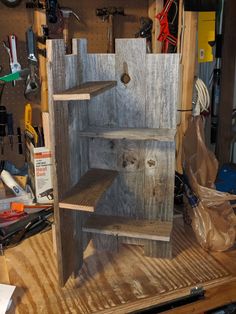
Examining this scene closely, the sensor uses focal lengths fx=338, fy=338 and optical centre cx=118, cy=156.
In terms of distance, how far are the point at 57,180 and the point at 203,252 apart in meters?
0.59

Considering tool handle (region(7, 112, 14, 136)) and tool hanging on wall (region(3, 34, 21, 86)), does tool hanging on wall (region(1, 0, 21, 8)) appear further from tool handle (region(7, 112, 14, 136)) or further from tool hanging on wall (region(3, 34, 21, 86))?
tool handle (region(7, 112, 14, 136))

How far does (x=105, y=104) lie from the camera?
3.72ft

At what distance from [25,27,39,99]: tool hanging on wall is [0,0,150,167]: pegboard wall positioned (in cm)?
6

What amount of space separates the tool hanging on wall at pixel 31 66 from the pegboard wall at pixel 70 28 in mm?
61

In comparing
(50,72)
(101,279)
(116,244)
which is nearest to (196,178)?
(116,244)

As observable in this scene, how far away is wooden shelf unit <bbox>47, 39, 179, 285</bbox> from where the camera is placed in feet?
3.13

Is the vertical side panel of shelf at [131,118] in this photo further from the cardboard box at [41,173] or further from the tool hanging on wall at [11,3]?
the tool hanging on wall at [11,3]

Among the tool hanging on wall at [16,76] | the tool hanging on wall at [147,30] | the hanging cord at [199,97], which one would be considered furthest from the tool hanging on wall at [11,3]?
the hanging cord at [199,97]

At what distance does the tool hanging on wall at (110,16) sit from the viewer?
1.68 m

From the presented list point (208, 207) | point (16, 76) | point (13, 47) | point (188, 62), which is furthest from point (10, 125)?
point (208, 207)

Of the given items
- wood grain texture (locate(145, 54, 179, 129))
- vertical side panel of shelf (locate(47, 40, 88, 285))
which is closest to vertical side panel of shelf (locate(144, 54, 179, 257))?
wood grain texture (locate(145, 54, 179, 129))

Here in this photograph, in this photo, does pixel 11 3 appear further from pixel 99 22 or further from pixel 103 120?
pixel 103 120

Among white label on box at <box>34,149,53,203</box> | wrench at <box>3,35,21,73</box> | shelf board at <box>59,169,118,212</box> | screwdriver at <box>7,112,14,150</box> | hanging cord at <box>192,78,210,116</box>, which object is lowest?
white label on box at <box>34,149,53,203</box>

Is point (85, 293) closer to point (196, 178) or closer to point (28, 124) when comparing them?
point (196, 178)
